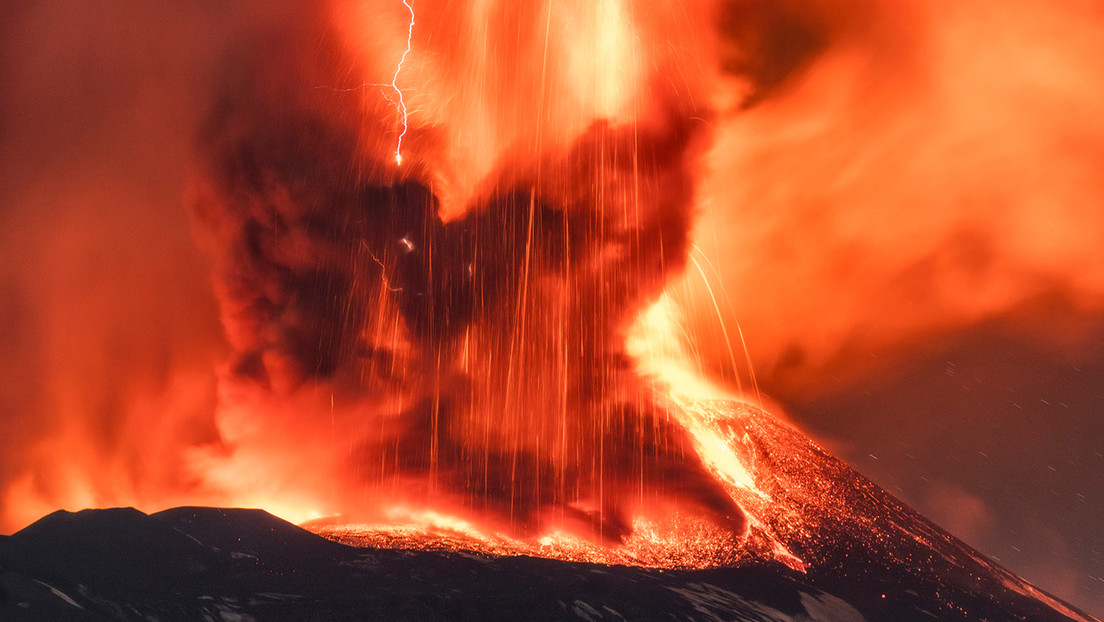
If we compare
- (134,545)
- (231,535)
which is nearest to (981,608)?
(231,535)

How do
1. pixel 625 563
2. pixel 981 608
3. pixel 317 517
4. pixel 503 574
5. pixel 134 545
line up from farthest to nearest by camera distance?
pixel 981 608
pixel 317 517
pixel 625 563
pixel 503 574
pixel 134 545

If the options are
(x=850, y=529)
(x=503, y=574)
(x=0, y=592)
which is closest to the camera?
(x=0, y=592)

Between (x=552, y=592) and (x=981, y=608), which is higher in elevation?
(x=552, y=592)

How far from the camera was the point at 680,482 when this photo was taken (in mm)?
35875

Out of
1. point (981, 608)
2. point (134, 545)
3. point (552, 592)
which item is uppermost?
point (134, 545)

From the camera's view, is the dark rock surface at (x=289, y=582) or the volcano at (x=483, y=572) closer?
the dark rock surface at (x=289, y=582)

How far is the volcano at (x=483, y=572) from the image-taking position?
22.5 metres

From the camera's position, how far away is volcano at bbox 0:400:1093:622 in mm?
22500

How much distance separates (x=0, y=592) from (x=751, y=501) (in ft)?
103

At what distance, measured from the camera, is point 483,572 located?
26.1 m

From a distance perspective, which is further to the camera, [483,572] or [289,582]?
[483,572]

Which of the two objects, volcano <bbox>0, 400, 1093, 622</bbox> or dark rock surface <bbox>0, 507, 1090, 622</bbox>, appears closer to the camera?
dark rock surface <bbox>0, 507, 1090, 622</bbox>

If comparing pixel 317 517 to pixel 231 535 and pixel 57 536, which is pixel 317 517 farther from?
pixel 57 536

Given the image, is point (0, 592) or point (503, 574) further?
point (503, 574)
